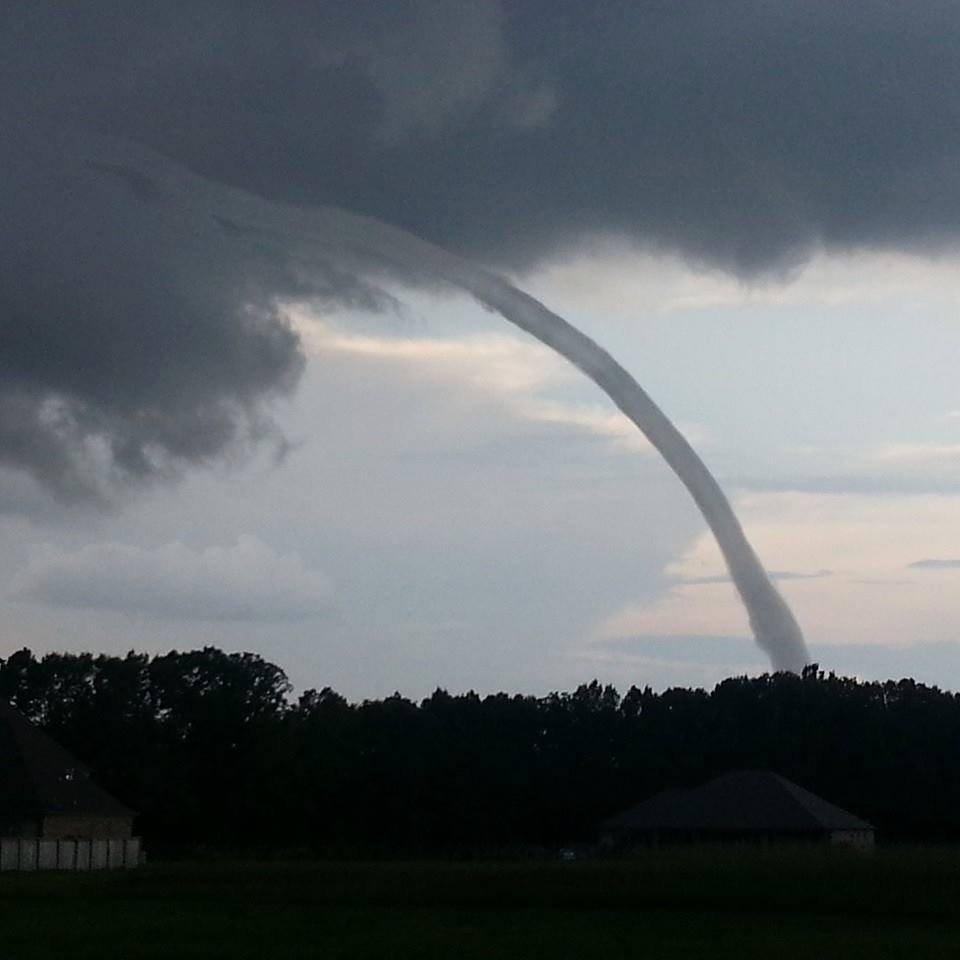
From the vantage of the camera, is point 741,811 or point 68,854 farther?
point 741,811

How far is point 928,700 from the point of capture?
138 metres

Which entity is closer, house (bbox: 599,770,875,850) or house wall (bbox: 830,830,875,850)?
house wall (bbox: 830,830,875,850)

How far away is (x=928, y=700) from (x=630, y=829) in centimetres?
3600

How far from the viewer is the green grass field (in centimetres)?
3906

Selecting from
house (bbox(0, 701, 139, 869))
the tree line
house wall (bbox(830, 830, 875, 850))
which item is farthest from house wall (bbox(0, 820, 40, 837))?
house wall (bbox(830, 830, 875, 850))

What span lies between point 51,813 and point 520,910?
47.1 m

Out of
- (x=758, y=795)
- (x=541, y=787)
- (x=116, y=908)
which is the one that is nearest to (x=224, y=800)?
(x=541, y=787)

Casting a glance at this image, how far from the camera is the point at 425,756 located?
5221 inches

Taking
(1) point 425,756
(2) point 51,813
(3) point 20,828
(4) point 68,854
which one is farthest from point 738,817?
(3) point 20,828

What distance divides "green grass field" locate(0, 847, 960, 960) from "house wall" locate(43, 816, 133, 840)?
57.6ft

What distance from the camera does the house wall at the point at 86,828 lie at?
94.0 meters

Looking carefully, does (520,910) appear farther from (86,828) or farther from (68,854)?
(86,828)

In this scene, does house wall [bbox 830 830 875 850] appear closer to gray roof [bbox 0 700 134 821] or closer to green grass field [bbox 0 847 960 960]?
green grass field [bbox 0 847 960 960]

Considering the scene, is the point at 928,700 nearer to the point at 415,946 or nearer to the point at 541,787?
the point at 541,787
